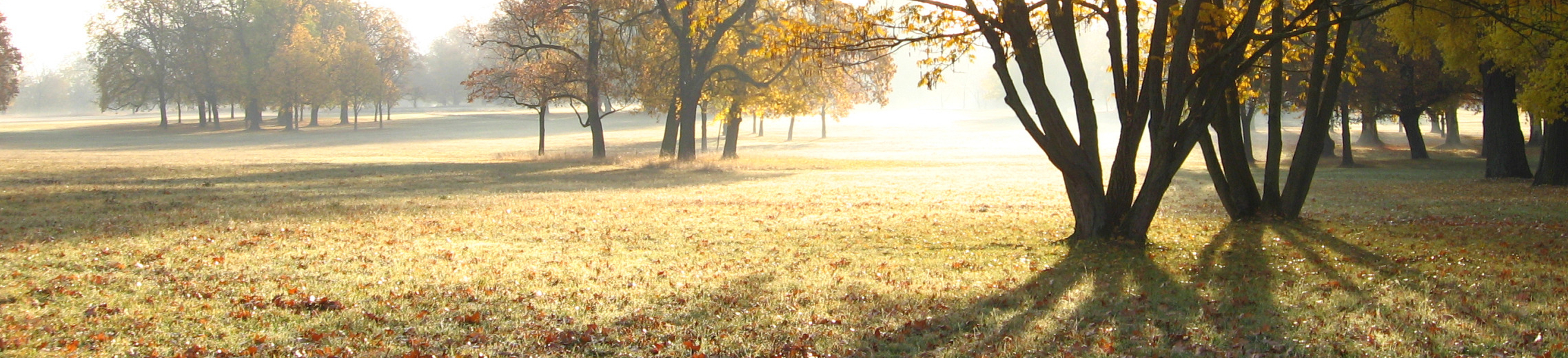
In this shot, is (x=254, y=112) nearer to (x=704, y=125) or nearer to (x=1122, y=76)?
(x=704, y=125)

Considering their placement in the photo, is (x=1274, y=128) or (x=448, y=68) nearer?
(x=1274, y=128)

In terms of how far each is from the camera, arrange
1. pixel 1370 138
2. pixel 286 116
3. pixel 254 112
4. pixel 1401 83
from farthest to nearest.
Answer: pixel 286 116
pixel 254 112
pixel 1370 138
pixel 1401 83

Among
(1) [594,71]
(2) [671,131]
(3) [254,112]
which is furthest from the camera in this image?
(3) [254,112]

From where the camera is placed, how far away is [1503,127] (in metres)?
22.3

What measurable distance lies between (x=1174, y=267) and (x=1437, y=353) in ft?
12.3

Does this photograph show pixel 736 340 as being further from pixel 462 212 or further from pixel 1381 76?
pixel 1381 76

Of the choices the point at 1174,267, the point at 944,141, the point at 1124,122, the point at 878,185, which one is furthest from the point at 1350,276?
the point at 944,141

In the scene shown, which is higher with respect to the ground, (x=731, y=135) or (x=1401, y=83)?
(x=1401, y=83)

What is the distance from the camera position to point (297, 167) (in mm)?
27422

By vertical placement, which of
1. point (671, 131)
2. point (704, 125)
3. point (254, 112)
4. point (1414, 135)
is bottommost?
point (1414, 135)

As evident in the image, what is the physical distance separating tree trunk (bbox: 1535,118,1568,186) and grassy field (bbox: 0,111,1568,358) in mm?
564

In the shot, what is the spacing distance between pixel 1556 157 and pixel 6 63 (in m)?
59.3

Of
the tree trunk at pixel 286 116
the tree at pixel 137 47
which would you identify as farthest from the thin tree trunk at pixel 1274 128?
the tree at pixel 137 47

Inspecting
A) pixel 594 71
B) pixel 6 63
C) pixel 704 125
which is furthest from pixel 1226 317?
pixel 6 63
